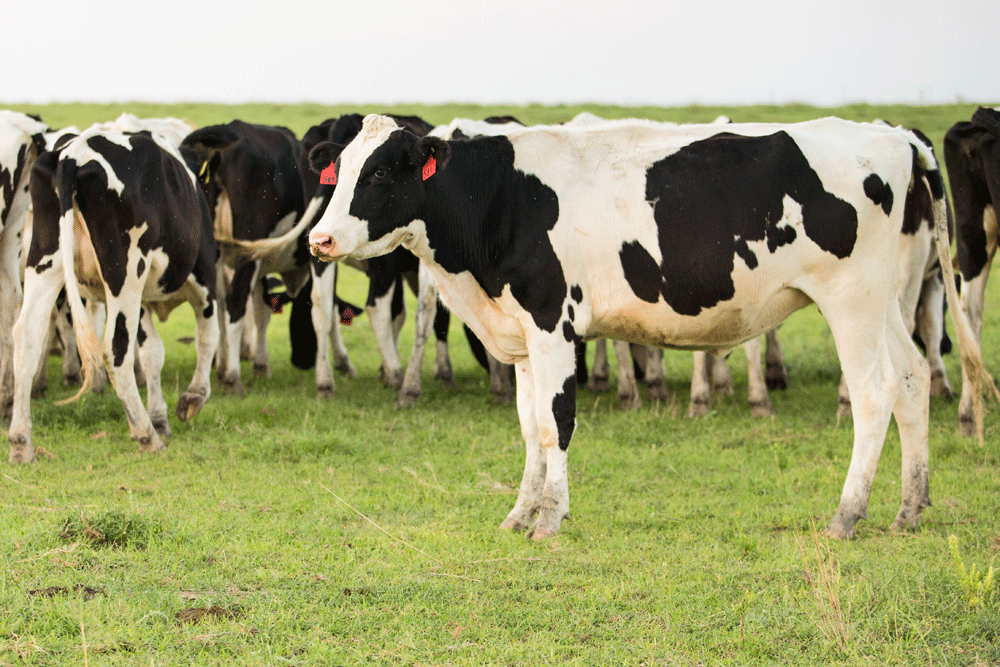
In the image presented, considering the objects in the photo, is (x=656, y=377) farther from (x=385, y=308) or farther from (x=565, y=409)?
(x=565, y=409)

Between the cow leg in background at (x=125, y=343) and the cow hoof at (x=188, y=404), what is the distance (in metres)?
1.17

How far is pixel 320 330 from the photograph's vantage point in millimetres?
11547

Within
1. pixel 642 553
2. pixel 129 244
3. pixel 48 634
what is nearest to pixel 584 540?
pixel 642 553

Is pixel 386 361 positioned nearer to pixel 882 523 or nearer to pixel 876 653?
pixel 882 523

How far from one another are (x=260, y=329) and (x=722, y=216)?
25.0ft

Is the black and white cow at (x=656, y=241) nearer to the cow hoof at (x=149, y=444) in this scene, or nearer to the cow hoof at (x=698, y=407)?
the cow hoof at (x=149, y=444)

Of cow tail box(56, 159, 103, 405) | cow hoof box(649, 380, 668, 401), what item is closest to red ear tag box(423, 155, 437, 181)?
cow tail box(56, 159, 103, 405)

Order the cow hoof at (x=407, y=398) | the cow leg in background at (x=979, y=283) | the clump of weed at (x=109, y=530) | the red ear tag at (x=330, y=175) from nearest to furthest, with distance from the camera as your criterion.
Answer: the clump of weed at (x=109, y=530), the red ear tag at (x=330, y=175), the cow leg in background at (x=979, y=283), the cow hoof at (x=407, y=398)

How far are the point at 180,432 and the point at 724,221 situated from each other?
5.38 m

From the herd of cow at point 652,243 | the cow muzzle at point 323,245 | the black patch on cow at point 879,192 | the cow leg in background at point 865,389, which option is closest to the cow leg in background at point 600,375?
the herd of cow at point 652,243

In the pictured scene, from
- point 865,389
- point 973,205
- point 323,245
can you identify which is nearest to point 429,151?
point 323,245

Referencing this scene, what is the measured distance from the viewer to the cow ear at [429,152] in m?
6.56

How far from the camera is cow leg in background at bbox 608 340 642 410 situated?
430 inches

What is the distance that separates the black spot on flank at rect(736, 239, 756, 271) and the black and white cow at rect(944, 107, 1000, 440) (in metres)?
3.91
